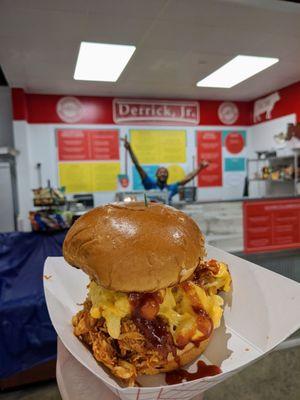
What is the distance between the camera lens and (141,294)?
2.64 feet

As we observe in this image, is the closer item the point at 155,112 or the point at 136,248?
the point at 136,248

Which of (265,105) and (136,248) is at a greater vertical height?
(265,105)

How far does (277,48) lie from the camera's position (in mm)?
3922

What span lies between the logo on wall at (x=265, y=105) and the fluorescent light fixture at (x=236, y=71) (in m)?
1.09

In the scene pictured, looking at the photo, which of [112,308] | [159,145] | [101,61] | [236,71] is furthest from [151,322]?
[159,145]

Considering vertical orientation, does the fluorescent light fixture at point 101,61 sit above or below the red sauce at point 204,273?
above

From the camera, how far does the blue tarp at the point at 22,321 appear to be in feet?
5.98

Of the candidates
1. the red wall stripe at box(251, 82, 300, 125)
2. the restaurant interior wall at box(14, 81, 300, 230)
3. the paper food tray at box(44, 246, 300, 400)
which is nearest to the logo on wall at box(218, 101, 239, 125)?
the restaurant interior wall at box(14, 81, 300, 230)

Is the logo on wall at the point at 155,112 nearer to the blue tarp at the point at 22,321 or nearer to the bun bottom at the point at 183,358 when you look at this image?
the blue tarp at the point at 22,321

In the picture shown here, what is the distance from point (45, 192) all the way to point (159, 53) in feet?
8.38

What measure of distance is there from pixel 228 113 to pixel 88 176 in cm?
329

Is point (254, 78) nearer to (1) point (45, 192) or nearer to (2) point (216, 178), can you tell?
(2) point (216, 178)

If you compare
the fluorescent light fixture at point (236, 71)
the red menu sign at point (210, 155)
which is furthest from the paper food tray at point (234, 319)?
the red menu sign at point (210, 155)

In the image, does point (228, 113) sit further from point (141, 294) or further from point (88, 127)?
point (141, 294)
